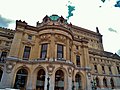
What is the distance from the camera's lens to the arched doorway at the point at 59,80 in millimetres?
21688

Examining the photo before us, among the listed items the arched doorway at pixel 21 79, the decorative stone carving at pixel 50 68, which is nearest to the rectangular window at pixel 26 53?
the arched doorway at pixel 21 79

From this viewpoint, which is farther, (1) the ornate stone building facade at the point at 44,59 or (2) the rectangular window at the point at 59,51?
(2) the rectangular window at the point at 59,51

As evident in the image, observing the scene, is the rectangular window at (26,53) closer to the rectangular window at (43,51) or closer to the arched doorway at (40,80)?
the rectangular window at (43,51)

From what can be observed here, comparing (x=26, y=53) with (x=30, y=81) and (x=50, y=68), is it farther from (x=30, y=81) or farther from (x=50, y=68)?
(x=50, y=68)

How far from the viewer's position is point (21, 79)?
71.6 ft

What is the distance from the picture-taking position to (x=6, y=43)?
1164 inches

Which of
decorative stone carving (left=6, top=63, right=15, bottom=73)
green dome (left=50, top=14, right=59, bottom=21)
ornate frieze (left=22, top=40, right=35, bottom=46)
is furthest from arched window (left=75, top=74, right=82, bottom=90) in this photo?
green dome (left=50, top=14, right=59, bottom=21)

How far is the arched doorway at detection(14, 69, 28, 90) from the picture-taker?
21.1m

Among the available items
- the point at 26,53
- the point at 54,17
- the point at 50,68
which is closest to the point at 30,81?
the point at 50,68

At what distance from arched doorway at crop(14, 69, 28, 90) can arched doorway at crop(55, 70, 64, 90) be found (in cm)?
642

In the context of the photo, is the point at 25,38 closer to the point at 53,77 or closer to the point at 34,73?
the point at 34,73

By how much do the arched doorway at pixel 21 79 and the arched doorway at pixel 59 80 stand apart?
6419 millimetres

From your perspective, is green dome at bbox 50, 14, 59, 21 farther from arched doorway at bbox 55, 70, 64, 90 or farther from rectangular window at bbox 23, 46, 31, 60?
arched doorway at bbox 55, 70, 64, 90

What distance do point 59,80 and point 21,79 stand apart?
786 centimetres
